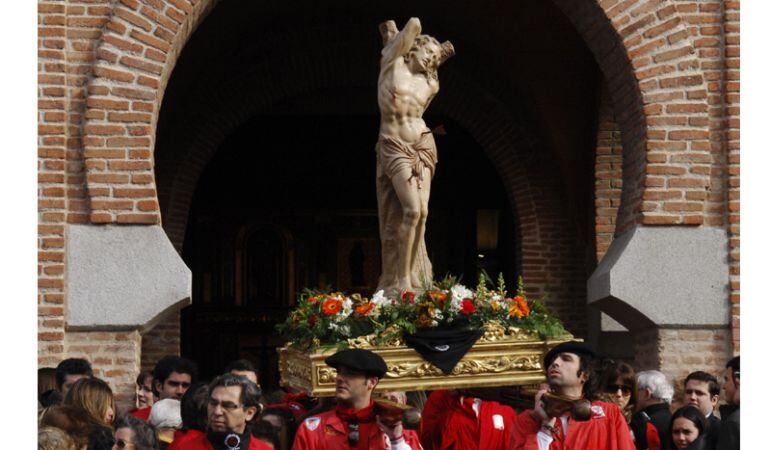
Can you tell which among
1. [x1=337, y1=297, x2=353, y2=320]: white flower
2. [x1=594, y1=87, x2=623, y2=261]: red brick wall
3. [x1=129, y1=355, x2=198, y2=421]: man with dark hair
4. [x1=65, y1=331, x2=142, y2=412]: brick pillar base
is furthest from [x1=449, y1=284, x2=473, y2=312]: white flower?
[x1=594, y1=87, x2=623, y2=261]: red brick wall

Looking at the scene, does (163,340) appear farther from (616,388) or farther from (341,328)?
(616,388)

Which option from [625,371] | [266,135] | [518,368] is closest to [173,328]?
[266,135]

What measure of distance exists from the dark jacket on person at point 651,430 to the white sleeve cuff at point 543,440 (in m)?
1.15

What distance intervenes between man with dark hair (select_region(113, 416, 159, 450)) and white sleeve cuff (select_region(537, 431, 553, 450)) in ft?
6.31

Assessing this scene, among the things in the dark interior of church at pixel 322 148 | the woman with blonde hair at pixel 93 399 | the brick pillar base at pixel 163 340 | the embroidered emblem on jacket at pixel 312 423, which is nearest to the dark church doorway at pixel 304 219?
the dark interior of church at pixel 322 148

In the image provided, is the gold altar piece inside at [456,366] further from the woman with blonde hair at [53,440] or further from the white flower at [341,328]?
the woman with blonde hair at [53,440]

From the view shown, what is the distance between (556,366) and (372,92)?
9.70 metres

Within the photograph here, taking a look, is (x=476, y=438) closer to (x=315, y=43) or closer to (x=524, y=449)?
(x=524, y=449)

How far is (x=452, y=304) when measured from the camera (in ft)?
30.9

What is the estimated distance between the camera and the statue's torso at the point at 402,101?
10.7 meters

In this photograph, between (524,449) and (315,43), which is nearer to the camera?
(524,449)

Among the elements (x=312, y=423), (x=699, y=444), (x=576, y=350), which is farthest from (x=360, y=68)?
(x=699, y=444)

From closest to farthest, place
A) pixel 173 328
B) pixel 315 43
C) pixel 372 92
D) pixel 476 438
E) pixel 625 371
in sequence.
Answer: pixel 625 371
pixel 476 438
pixel 173 328
pixel 315 43
pixel 372 92

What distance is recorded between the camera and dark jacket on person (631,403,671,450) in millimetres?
7969
